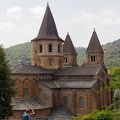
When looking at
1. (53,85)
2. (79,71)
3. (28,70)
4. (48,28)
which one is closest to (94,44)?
(48,28)

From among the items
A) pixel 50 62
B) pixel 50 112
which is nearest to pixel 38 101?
pixel 50 112

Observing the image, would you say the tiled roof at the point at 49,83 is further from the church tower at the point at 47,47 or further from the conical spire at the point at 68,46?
the conical spire at the point at 68,46

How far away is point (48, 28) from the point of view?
4612cm

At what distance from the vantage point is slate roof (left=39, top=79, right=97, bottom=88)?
39.1m

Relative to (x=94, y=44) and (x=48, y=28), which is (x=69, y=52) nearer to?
(x=94, y=44)

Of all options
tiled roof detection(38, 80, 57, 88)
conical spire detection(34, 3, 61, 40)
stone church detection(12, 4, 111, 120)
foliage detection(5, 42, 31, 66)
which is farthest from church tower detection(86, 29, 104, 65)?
foliage detection(5, 42, 31, 66)

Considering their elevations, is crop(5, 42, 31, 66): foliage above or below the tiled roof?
above

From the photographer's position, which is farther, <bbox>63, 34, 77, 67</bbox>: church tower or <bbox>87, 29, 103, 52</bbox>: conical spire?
<bbox>63, 34, 77, 67</bbox>: church tower

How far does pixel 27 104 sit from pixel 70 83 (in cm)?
733

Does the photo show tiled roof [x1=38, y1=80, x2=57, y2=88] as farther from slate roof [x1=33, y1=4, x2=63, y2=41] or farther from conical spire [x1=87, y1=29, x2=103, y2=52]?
conical spire [x1=87, y1=29, x2=103, y2=52]

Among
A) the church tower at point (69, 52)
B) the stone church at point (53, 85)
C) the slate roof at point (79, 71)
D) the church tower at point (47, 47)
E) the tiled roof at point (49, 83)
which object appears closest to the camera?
the stone church at point (53, 85)

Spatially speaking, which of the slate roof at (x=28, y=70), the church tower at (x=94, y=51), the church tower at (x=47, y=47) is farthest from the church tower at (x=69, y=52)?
the slate roof at (x=28, y=70)

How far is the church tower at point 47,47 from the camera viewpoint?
44.9 metres

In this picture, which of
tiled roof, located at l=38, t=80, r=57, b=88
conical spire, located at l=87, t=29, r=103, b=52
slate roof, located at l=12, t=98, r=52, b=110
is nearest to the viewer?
slate roof, located at l=12, t=98, r=52, b=110
